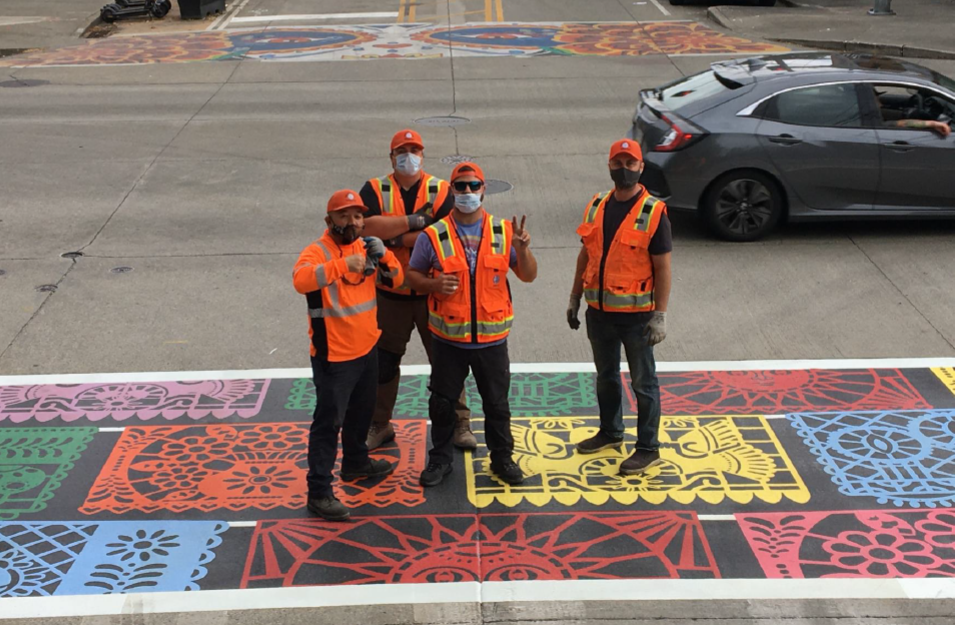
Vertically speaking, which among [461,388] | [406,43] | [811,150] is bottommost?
[406,43]

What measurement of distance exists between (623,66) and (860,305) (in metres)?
11.7

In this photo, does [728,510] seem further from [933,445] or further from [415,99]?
[415,99]

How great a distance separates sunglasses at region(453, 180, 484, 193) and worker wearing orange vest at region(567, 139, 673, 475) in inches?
28.9

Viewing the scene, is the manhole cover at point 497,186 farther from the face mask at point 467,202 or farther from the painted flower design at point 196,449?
the face mask at point 467,202

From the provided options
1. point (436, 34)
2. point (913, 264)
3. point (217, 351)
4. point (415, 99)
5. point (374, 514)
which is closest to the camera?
point (374, 514)

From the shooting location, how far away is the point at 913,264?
9641 mm

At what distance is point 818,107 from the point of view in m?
10.1

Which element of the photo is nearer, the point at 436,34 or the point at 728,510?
the point at 728,510

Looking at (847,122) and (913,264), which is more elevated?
(847,122)

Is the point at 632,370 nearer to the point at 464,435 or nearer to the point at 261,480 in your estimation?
the point at 464,435

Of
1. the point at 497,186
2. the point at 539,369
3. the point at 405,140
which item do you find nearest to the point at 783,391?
the point at 539,369

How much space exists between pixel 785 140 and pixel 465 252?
212 inches

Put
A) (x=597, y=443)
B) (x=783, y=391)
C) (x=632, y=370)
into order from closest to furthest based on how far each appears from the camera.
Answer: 1. (x=632, y=370)
2. (x=597, y=443)
3. (x=783, y=391)

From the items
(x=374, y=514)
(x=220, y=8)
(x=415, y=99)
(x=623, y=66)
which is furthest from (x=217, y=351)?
(x=220, y=8)
